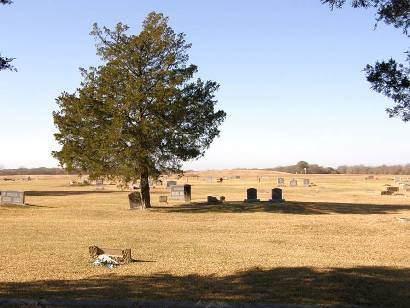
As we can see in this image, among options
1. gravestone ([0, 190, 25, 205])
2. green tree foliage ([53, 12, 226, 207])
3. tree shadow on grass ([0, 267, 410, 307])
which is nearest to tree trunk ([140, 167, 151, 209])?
green tree foliage ([53, 12, 226, 207])

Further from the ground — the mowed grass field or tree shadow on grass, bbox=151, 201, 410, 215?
tree shadow on grass, bbox=151, 201, 410, 215

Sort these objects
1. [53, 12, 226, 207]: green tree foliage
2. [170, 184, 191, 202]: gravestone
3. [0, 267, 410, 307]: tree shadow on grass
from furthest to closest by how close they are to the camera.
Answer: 1. [170, 184, 191, 202]: gravestone
2. [53, 12, 226, 207]: green tree foliage
3. [0, 267, 410, 307]: tree shadow on grass

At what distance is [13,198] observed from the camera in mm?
35688

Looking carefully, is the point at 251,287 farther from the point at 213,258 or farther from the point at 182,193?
the point at 182,193

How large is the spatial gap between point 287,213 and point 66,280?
70.7 feet

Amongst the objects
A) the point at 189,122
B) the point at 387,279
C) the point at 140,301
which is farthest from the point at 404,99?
the point at 189,122

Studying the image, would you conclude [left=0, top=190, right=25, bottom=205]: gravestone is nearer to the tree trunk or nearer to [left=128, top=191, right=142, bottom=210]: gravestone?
[left=128, top=191, right=142, bottom=210]: gravestone

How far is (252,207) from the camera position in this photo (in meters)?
35.1

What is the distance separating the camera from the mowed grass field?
391 inches

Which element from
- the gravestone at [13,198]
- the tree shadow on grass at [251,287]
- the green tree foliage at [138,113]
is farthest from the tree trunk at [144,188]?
the tree shadow on grass at [251,287]

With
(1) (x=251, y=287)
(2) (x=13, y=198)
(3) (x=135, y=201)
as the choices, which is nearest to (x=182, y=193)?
(3) (x=135, y=201)

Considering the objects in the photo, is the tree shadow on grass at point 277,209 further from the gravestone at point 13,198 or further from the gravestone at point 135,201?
the gravestone at point 13,198

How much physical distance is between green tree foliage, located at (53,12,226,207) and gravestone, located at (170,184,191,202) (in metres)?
7.30

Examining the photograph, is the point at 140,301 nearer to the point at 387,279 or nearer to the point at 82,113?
the point at 387,279
